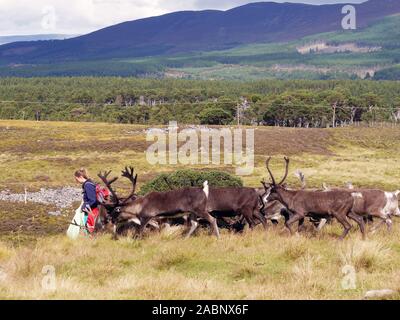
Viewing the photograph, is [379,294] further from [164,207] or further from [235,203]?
[164,207]

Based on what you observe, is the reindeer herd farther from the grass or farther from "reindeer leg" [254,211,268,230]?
the grass

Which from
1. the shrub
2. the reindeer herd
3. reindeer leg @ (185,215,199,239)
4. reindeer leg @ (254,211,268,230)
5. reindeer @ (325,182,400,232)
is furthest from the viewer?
the shrub

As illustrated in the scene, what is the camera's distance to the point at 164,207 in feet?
58.5

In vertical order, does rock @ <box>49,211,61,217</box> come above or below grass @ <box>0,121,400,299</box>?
below

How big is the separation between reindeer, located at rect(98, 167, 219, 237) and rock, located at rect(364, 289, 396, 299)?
672 cm

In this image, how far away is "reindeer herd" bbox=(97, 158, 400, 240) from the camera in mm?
17094

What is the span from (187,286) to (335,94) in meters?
160

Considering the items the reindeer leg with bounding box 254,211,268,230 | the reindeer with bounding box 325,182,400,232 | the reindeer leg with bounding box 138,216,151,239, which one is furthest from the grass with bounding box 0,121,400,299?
the reindeer leg with bounding box 254,211,268,230

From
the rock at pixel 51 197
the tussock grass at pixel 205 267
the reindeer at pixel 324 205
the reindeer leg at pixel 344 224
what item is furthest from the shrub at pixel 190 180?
the reindeer leg at pixel 344 224

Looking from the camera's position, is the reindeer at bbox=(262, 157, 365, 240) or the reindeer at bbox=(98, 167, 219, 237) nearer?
the reindeer at bbox=(262, 157, 365, 240)

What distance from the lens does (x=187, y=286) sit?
38.5 feet

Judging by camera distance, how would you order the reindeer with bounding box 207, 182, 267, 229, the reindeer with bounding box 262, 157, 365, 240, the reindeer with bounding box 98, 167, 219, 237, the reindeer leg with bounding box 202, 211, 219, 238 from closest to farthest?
the reindeer with bounding box 262, 157, 365, 240
the reindeer leg with bounding box 202, 211, 219, 238
the reindeer with bounding box 98, 167, 219, 237
the reindeer with bounding box 207, 182, 267, 229
